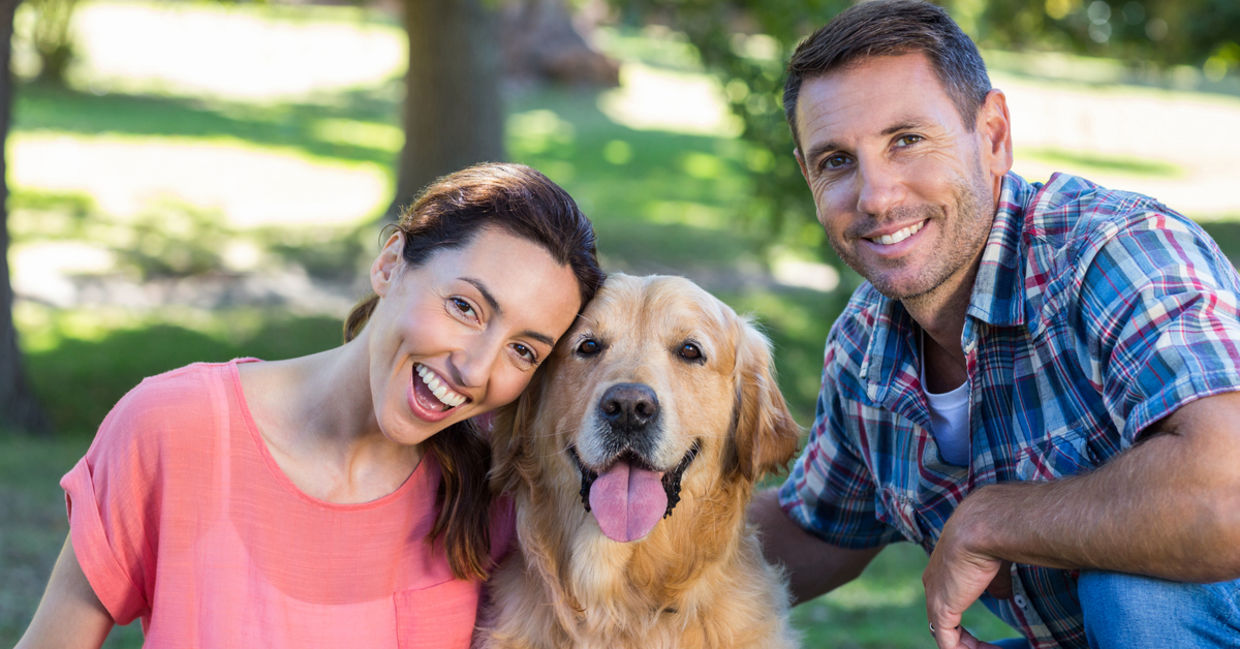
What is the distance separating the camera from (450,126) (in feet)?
41.9

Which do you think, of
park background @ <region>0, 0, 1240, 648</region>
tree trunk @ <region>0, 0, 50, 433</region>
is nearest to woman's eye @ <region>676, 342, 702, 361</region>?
park background @ <region>0, 0, 1240, 648</region>

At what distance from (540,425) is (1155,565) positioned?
5.59 feet

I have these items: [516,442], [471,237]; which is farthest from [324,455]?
[471,237]

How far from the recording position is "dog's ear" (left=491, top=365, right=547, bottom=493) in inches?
140

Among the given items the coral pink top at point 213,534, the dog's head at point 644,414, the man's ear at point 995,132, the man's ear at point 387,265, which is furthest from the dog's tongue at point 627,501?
the man's ear at point 995,132

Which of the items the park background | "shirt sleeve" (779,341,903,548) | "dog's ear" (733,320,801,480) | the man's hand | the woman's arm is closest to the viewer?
the man's hand

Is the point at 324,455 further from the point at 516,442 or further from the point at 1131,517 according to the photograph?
the point at 1131,517

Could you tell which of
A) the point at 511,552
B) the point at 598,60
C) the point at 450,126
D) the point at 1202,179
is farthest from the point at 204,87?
the point at 511,552

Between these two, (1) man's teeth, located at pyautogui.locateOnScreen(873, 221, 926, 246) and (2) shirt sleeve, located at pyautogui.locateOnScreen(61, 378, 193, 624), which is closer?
(2) shirt sleeve, located at pyautogui.locateOnScreen(61, 378, 193, 624)

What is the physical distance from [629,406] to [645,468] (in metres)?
0.22

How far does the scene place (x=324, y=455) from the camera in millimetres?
3178

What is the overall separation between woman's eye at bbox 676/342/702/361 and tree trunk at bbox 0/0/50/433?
6488mm

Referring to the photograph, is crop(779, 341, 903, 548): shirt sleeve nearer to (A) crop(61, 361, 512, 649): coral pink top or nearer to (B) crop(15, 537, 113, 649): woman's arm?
(A) crop(61, 361, 512, 649): coral pink top

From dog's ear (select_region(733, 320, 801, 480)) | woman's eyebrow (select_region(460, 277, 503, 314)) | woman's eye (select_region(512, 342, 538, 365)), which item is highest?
woman's eyebrow (select_region(460, 277, 503, 314))
